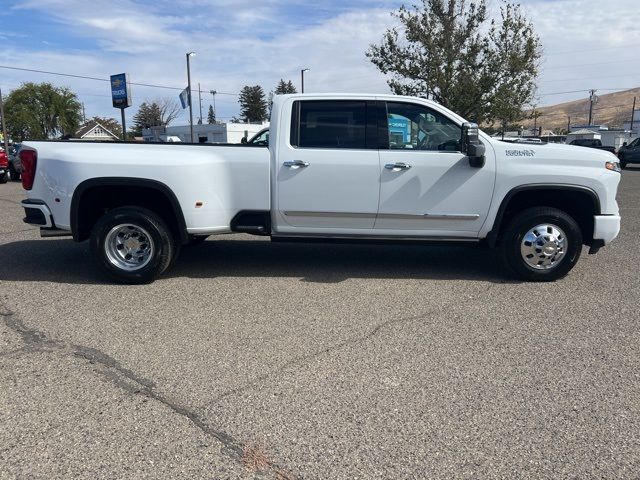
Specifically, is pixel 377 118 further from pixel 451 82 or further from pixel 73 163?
pixel 451 82

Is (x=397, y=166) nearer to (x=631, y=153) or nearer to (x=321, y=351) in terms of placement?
(x=321, y=351)

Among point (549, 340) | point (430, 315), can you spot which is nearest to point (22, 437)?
point (430, 315)

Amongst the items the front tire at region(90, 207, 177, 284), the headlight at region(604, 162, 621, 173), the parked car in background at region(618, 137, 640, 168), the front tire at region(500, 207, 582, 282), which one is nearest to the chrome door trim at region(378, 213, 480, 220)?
the front tire at region(500, 207, 582, 282)

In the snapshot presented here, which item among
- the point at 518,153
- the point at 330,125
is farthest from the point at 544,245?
the point at 330,125

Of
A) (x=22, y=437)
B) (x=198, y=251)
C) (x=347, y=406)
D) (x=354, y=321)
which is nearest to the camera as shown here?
(x=22, y=437)

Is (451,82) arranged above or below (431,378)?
above

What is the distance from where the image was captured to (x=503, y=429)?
3.12 meters

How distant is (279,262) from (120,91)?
28.7m

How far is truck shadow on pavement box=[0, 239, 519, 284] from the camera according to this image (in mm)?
6309

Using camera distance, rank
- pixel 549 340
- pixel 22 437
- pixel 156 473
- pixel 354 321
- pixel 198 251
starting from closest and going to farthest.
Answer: pixel 156 473, pixel 22 437, pixel 549 340, pixel 354 321, pixel 198 251

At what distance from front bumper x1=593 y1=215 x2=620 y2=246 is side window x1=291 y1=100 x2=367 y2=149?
259cm

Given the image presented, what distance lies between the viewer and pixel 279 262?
6.97 m

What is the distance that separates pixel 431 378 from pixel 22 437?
2.49m

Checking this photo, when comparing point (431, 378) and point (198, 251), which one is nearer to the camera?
point (431, 378)
